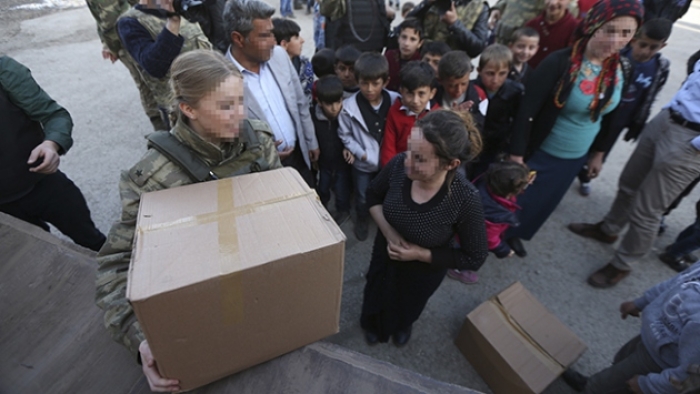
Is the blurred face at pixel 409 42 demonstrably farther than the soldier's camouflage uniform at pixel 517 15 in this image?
No

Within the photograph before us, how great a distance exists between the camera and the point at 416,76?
2266mm

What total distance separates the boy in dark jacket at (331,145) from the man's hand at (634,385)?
7.22 ft

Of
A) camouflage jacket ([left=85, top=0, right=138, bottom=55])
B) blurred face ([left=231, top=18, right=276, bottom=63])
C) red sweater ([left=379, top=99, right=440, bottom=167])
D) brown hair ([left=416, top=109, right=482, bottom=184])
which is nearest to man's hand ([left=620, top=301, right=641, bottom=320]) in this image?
brown hair ([left=416, top=109, right=482, bottom=184])

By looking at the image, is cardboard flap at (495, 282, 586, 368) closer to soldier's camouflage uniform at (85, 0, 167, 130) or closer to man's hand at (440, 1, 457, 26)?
man's hand at (440, 1, 457, 26)

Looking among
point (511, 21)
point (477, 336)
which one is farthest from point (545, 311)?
point (511, 21)

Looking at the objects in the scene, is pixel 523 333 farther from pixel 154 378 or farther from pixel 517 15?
pixel 517 15

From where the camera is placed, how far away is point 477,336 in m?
2.01

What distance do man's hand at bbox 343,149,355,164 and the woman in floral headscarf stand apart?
1.18 metres

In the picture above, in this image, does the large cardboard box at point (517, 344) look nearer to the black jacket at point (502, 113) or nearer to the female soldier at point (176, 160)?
the black jacket at point (502, 113)

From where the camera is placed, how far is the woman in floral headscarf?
6.33 feet

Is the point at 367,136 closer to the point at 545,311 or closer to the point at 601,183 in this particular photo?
the point at 545,311

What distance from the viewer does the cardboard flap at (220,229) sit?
711mm

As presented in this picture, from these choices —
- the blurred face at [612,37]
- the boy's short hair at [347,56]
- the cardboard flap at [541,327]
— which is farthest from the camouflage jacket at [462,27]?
the cardboard flap at [541,327]

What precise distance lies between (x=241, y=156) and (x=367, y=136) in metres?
1.55
